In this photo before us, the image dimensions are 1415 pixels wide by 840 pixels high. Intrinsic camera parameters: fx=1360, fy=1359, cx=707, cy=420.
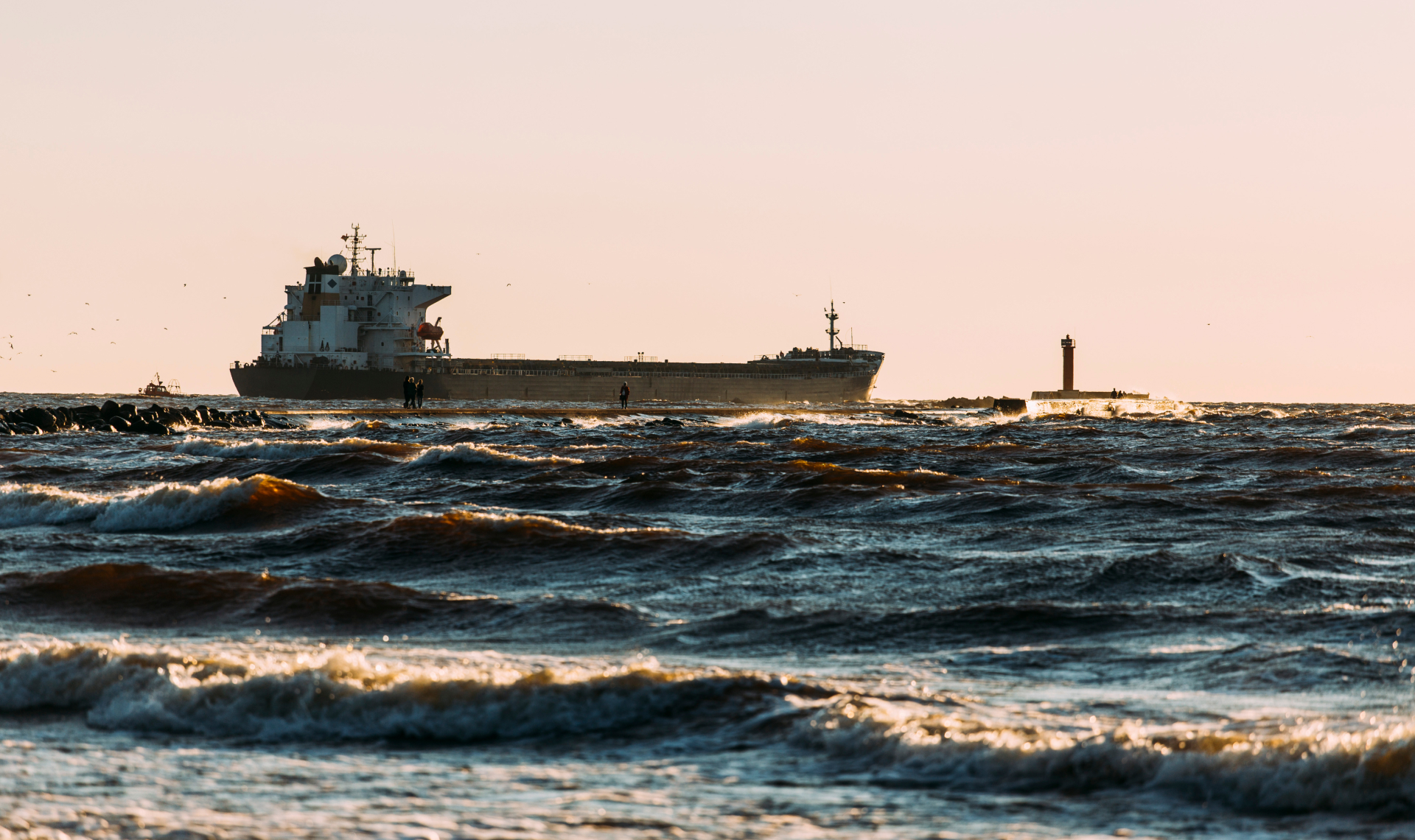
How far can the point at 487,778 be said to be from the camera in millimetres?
5020

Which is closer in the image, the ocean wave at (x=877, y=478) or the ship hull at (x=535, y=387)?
the ocean wave at (x=877, y=478)

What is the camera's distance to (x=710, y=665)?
7117 mm

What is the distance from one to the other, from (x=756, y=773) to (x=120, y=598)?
6359mm

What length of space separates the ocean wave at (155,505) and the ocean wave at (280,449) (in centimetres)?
922

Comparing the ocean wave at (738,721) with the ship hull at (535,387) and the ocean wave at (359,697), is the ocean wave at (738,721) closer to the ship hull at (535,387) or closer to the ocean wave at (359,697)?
the ocean wave at (359,697)

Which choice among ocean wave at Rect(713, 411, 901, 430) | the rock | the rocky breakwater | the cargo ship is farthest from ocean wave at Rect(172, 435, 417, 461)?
the cargo ship

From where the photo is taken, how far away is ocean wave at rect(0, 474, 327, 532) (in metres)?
15.1


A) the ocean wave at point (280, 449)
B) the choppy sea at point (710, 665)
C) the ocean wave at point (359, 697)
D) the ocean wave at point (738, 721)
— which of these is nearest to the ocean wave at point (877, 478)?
the choppy sea at point (710, 665)

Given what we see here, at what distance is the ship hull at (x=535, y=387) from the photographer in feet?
304

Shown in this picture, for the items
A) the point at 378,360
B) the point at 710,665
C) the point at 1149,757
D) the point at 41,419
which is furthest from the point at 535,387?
the point at 1149,757

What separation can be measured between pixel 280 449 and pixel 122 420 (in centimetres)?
1607

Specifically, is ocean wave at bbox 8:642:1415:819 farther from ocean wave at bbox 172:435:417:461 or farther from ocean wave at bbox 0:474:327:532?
ocean wave at bbox 172:435:417:461

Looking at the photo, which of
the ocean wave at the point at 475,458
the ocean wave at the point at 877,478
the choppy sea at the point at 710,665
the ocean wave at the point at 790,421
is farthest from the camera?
the ocean wave at the point at 790,421

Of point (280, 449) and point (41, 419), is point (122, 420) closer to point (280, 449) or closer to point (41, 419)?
point (41, 419)
